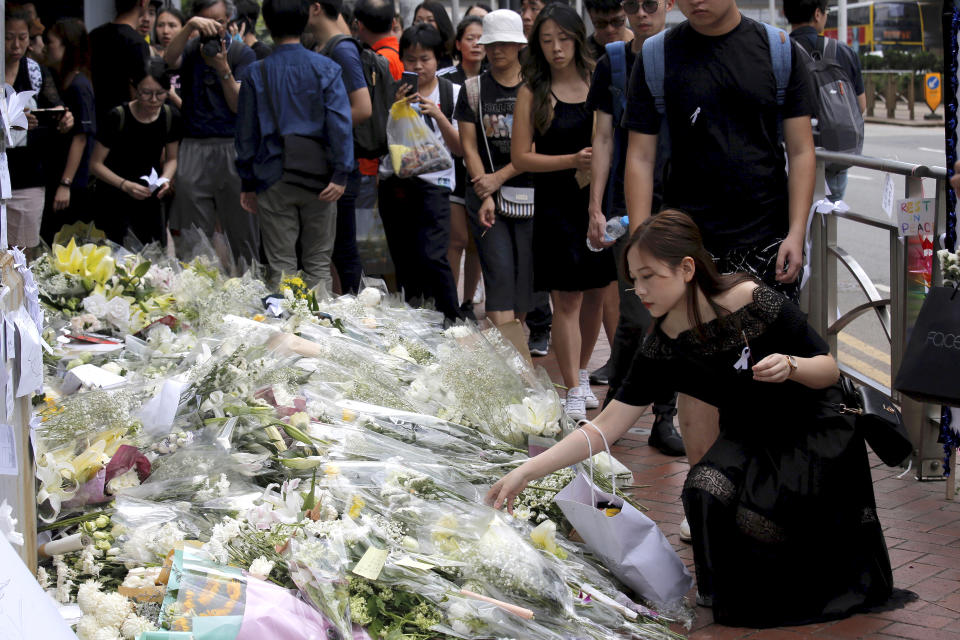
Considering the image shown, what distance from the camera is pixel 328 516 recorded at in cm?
314

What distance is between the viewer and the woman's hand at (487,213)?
598 centimetres

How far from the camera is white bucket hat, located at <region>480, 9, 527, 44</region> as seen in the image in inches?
237

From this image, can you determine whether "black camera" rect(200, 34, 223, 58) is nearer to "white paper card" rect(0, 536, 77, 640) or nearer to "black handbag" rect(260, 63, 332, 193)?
"black handbag" rect(260, 63, 332, 193)

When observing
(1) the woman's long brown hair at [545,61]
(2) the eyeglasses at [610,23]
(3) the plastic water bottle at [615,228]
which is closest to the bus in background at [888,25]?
(2) the eyeglasses at [610,23]

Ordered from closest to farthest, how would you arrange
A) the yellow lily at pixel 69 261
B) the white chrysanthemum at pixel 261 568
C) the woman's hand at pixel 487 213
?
1. the white chrysanthemum at pixel 261 568
2. the yellow lily at pixel 69 261
3. the woman's hand at pixel 487 213

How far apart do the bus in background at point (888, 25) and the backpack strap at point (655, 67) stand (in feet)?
90.0

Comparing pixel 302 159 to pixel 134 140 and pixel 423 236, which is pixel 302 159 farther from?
pixel 134 140

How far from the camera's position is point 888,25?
30094 millimetres

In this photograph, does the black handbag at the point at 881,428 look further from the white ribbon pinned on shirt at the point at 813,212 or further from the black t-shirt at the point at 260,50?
the black t-shirt at the point at 260,50

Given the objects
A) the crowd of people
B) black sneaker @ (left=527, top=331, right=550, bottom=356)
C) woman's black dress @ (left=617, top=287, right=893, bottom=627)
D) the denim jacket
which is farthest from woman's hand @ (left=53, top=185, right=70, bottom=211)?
woman's black dress @ (left=617, top=287, right=893, bottom=627)

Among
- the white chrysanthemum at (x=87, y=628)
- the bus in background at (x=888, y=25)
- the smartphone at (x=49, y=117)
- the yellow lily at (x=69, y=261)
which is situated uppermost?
the bus in background at (x=888, y=25)

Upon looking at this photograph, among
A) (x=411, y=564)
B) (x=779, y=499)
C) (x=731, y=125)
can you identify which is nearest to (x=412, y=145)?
(x=731, y=125)

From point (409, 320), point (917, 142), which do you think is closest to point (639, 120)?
point (409, 320)

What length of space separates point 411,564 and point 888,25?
30.4 metres
